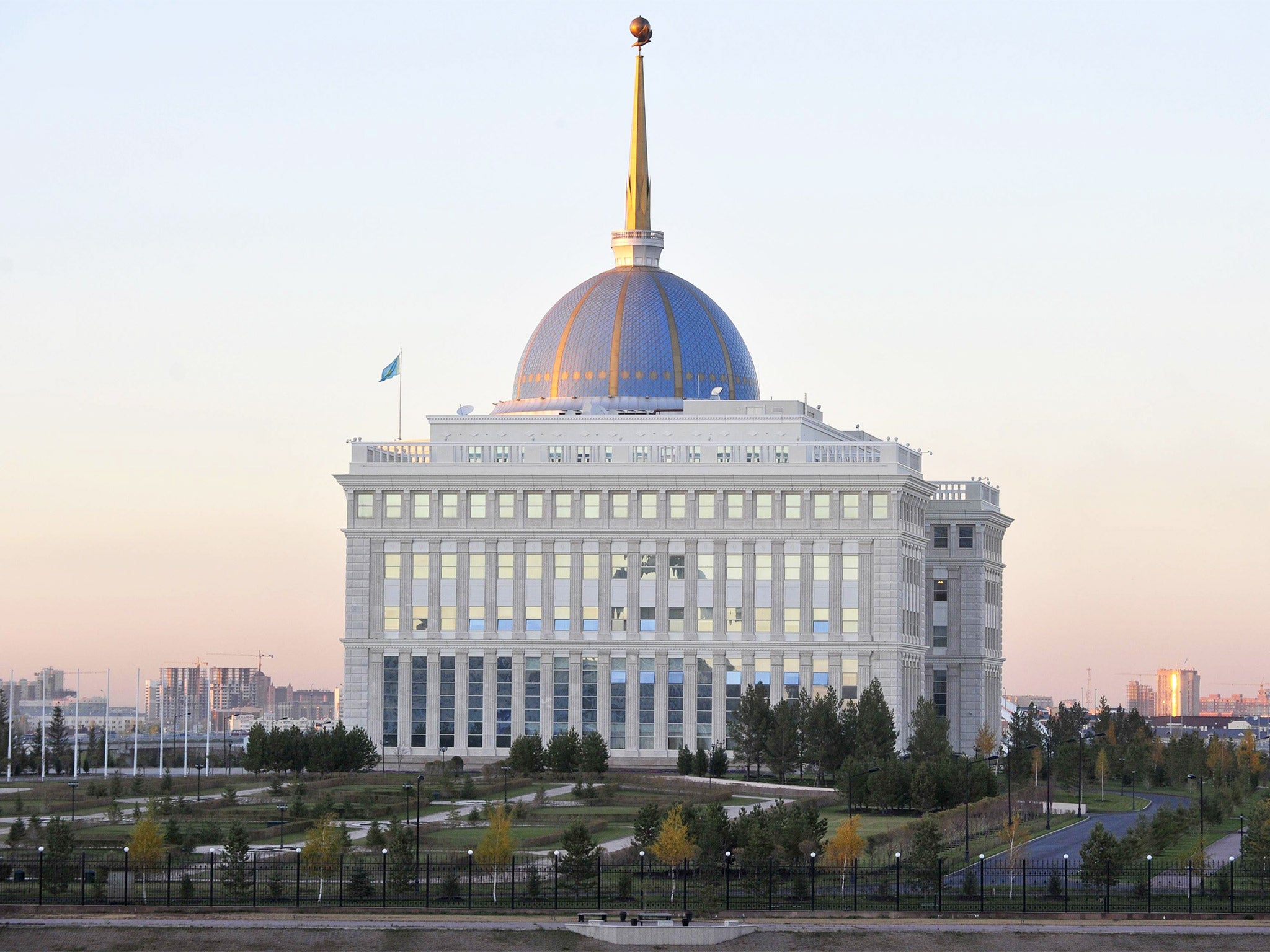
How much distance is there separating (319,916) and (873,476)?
77729mm

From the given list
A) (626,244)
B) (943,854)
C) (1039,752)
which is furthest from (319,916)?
(626,244)

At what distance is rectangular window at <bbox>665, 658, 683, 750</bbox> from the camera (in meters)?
158

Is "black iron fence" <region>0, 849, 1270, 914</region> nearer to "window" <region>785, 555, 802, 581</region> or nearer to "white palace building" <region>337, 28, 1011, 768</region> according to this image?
"white palace building" <region>337, 28, 1011, 768</region>

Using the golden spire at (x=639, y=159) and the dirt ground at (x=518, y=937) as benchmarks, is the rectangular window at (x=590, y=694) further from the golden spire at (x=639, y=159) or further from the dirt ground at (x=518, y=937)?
the dirt ground at (x=518, y=937)

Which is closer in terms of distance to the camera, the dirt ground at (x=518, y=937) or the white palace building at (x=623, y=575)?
the dirt ground at (x=518, y=937)

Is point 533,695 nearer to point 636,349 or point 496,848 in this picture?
point 636,349

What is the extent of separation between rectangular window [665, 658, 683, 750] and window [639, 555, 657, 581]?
519 centimetres

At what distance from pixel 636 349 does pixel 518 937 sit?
297 feet

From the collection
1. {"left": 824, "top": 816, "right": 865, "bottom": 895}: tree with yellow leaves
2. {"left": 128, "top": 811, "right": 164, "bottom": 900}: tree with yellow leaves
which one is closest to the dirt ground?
{"left": 128, "top": 811, "right": 164, "bottom": 900}: tree with yellow leaves

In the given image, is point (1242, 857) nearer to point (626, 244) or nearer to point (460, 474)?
point (460, 474)

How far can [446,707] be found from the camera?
527 feet

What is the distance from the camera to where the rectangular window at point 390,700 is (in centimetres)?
16062

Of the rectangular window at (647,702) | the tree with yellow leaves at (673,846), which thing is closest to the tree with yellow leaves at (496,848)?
the tree with yellow leaves at (673,846)

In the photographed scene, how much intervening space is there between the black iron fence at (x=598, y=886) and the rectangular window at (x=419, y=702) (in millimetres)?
65797
